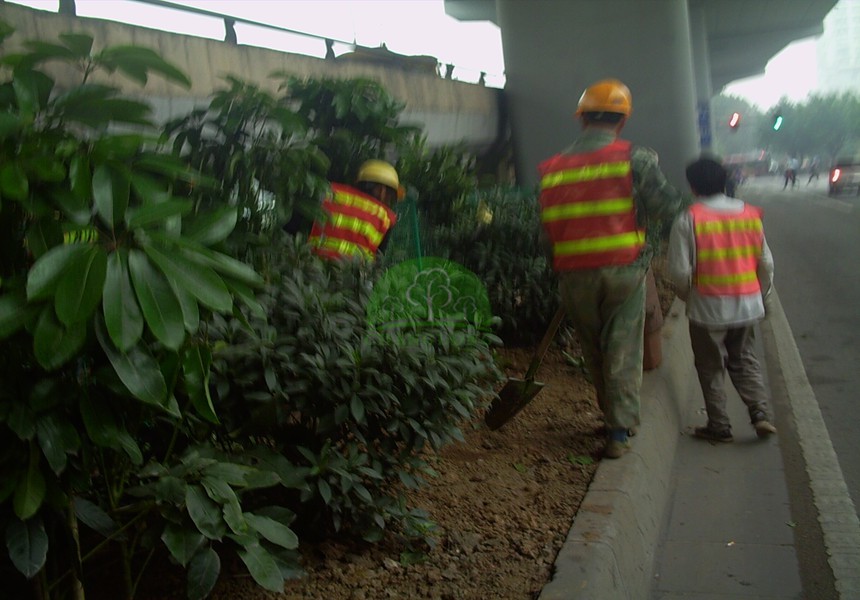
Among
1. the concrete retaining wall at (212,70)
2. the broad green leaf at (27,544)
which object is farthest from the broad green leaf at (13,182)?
the broad green leaf at (27,544)

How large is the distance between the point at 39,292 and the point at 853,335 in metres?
8.93

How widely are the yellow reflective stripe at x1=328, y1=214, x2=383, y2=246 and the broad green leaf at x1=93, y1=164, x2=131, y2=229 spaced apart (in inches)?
126

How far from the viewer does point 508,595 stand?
322 cm

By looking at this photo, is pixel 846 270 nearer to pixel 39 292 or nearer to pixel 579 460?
pixel 579 460

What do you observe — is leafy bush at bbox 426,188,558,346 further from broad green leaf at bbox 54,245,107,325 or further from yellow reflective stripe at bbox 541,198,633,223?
broad green leaf at bbox 54,245,107,325

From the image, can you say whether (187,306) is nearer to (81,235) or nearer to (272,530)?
(81,235)

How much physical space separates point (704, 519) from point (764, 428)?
1311 millimetres

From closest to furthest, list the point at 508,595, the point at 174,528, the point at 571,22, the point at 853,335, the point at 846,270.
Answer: the point at 174,528 < the point at 508,595 < the point at 853,335 < the point at 846,270 < the point at 571,22

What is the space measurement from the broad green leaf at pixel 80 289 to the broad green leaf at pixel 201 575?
0.92 meters

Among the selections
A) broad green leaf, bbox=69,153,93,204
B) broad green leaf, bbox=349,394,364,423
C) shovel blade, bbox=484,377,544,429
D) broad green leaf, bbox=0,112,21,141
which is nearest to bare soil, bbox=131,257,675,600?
shovel blade, bbox=484,377,544,429

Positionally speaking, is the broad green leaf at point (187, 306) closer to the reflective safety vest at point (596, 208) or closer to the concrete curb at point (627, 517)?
the concrete curb at point (627, 517)

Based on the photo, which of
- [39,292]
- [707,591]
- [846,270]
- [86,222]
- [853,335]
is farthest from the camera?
[846,270]

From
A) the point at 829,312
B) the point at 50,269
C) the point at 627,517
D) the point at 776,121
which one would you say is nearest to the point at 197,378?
the point at 50,269

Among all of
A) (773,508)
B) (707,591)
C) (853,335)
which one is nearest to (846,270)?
(853,335)
